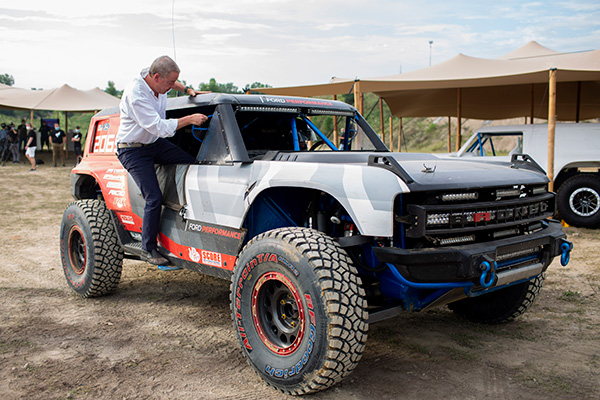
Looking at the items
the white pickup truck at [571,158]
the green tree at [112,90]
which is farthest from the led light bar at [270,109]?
the green tree at [112,90]

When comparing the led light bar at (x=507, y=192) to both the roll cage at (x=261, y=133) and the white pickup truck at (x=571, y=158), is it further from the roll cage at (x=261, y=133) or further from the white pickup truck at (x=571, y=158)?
the white pickup truck at (x=571, y=158)

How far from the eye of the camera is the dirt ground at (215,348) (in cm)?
334

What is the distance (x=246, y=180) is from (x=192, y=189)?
0.66 meters

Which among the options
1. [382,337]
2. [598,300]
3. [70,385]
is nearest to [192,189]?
[70,385]

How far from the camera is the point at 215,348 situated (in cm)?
406

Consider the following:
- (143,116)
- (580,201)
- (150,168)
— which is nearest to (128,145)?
(150,168)

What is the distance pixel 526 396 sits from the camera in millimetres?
3229

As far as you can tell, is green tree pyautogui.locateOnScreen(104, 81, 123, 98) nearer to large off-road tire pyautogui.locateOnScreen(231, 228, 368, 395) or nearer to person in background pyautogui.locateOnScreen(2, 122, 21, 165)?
person in background pyautogui.locateOnScreen(2, 122, 21, 165)

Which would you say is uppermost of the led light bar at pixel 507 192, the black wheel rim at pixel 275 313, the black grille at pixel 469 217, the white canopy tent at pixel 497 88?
the white canopy tent at pixel 497 88

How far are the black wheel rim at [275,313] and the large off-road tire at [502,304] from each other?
6.33 ft

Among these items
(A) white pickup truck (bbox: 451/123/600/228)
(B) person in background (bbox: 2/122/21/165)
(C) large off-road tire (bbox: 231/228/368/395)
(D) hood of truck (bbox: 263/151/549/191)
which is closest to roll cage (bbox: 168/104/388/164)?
(D) hood of truck (bbox: 263/151/549/191)

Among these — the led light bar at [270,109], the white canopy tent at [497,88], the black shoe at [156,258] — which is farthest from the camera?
the white canopy tent at [497,88]

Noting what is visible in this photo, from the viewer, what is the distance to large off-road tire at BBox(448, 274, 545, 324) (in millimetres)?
4246

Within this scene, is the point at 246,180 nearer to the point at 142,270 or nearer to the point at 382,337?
the point at 382,337
